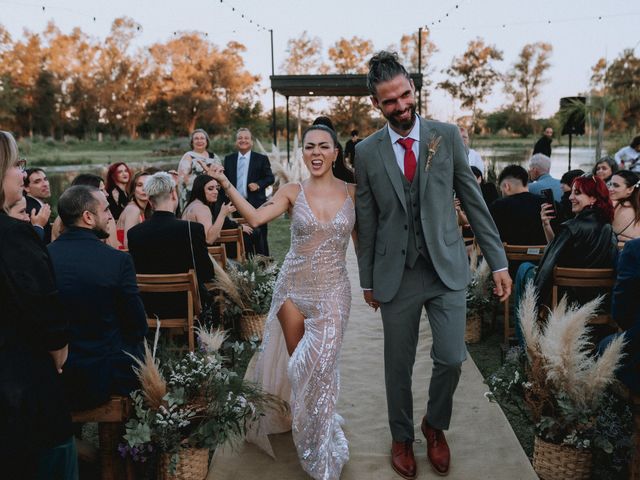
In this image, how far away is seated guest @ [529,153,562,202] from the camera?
24.6ft

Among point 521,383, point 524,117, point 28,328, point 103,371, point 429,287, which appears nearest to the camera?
point 28,328

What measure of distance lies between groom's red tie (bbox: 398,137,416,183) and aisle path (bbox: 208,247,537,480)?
5.51ft

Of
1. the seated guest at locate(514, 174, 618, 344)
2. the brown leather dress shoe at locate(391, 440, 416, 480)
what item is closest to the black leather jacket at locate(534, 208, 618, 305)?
the seated guest at locate(514, 174, 618, 344)

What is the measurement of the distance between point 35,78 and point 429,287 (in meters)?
54.0

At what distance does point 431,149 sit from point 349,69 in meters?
42.5

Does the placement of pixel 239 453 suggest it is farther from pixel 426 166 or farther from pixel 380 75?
pixel 380 75

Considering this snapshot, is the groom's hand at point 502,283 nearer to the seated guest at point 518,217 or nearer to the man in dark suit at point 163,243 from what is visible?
the man in dark suit at point 163,243

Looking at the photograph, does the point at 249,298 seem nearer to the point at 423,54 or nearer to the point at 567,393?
the point at 567,393

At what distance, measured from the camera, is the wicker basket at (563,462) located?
11.0 feet

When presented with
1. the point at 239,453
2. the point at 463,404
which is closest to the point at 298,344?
the point at 239,453

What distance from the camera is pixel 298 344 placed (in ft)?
12.1

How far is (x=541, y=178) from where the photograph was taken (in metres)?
7.76

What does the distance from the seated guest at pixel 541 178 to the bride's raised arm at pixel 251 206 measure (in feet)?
15.2

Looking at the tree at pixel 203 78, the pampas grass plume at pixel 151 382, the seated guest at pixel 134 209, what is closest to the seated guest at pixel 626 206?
the pampas grass plume at pixel 151 382
